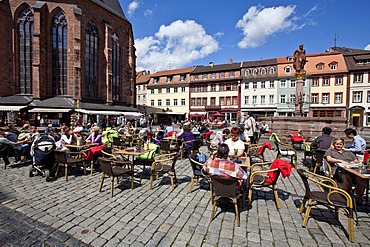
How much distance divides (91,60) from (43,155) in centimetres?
2669

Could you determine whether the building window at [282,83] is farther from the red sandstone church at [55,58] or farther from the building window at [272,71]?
the red sandstone church at [55,58]

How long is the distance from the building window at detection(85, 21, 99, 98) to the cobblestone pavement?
25.9m

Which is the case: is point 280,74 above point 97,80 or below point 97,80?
above

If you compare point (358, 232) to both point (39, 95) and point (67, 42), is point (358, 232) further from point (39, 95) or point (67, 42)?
point (67, 42)

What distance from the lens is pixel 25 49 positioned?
25.1 m

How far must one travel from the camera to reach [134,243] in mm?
2879

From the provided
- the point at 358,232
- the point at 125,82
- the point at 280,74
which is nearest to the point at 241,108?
the point at 280,74

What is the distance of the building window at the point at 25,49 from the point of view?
25.0 meters

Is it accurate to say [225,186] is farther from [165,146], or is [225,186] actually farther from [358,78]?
[358,78]

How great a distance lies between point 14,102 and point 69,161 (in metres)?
24.8

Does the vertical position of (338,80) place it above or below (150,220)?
above

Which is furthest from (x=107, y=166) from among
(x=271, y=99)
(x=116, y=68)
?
(x=271, y=99)

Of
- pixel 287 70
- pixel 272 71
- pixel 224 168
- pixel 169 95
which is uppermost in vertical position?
pixel 272 71

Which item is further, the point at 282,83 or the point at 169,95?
the point at 169,95
